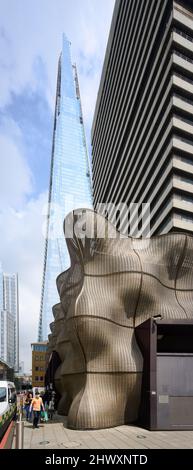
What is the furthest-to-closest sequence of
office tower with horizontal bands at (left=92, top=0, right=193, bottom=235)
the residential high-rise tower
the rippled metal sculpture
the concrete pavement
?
the residential high-rise tower
office tower with horizontal bands at (left=92, top=0, right=193, bottom=235)
the rippled metal sculpture
the concrete pavement

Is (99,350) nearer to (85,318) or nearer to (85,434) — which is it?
(85,318)

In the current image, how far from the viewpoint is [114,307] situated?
18094 millimetres

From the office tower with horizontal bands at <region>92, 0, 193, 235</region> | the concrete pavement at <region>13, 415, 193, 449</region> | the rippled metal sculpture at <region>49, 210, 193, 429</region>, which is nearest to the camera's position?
the concrete pavement at <region>13, 415, 193, 449</region>

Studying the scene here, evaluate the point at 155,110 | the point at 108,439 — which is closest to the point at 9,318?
the point at 155,110

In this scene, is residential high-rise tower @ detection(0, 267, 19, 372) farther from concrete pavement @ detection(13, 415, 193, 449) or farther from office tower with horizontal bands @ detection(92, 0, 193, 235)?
concrete pavement @ detection(13, 415, 193, 449)

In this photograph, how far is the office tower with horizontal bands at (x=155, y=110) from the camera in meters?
56.0

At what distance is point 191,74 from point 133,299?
50002mm

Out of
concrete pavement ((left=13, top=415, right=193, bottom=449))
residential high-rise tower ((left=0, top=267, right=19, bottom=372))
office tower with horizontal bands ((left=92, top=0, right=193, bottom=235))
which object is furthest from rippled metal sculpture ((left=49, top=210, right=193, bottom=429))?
residential high-rise tower ((left=0, top=267, right=19, bottom=372))

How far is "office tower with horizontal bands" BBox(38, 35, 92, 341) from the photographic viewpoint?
563 ft

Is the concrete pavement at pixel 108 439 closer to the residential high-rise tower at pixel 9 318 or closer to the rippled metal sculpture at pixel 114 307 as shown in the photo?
the rippled metal sculpture at pixel 114 307

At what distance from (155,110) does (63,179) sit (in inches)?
4667

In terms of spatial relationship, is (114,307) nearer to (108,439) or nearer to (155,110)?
(108,439)

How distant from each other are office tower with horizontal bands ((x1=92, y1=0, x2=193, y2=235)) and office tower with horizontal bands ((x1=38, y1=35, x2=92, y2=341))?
8973 centimetres

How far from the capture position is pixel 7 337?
161625 mm
